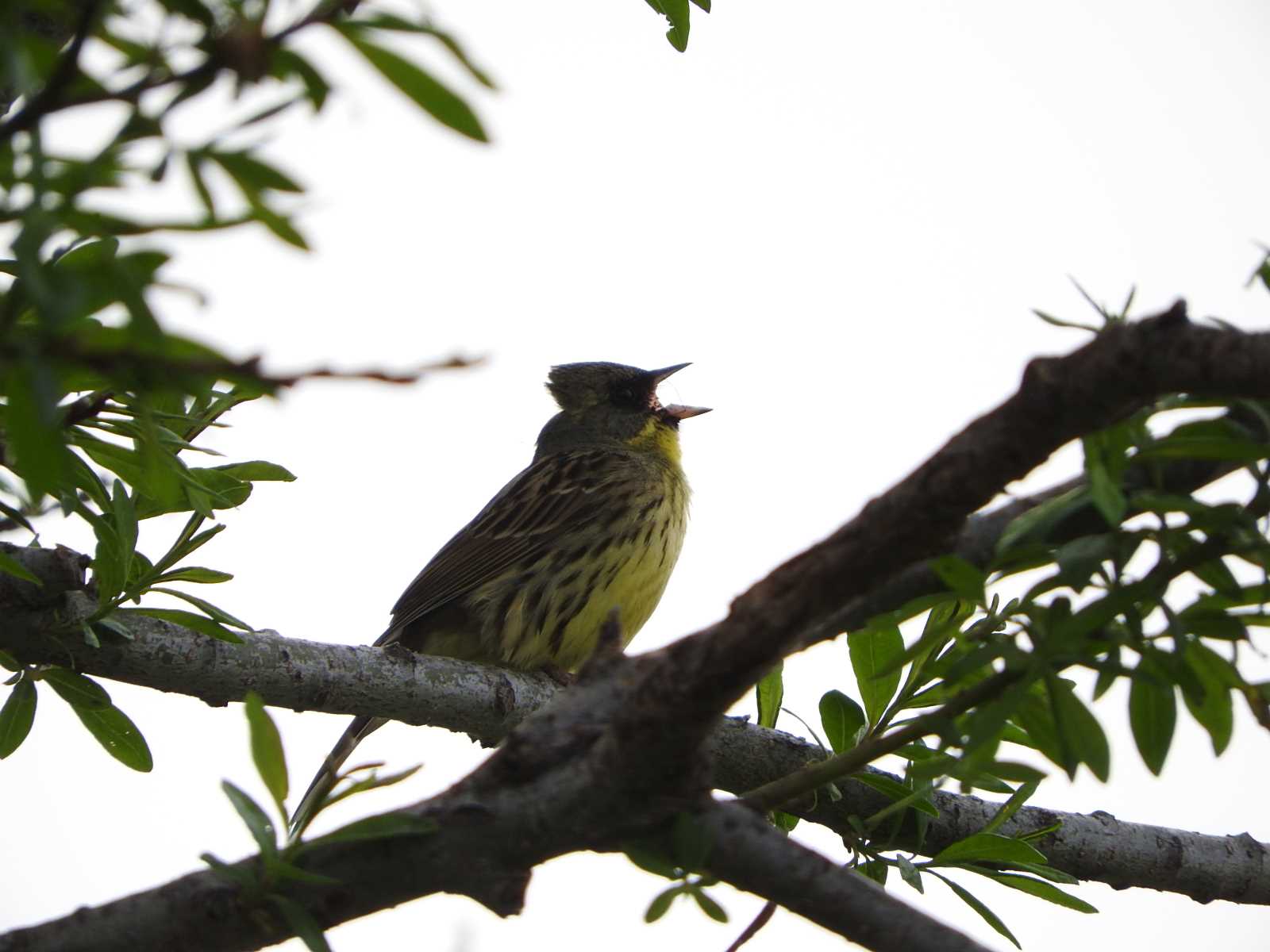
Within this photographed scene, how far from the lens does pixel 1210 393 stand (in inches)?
68.6

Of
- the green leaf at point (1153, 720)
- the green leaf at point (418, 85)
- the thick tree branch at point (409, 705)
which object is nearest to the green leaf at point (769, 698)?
the thick tree branch at point (409, 705)

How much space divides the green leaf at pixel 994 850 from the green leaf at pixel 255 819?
5.51ft

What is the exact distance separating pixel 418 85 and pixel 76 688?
2108 mm

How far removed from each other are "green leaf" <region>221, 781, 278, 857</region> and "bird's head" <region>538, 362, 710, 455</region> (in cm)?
608

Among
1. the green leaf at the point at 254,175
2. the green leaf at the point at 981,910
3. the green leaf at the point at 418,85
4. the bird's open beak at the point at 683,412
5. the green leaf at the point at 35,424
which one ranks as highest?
the bird's open beak at the point at 683,412

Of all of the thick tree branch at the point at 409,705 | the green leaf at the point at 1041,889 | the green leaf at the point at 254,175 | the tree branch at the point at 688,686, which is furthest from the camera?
the thick tree branch at the point at 409,705

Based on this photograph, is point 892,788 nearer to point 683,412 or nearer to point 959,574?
point 959,574

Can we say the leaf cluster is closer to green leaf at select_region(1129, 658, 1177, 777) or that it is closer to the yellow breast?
green leaf at select_region(1129, 658, 1177, 777)

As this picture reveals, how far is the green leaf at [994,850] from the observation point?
3.12 meters

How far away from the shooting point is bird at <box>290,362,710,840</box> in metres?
6.57

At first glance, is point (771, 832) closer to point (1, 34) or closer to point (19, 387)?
point (19, 387)

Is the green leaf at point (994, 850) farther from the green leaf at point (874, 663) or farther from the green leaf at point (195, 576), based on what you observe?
the green leaf at point (195, 576)

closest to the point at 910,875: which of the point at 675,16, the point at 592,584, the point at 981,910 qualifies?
the point at 981,910

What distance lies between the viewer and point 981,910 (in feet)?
10.3
